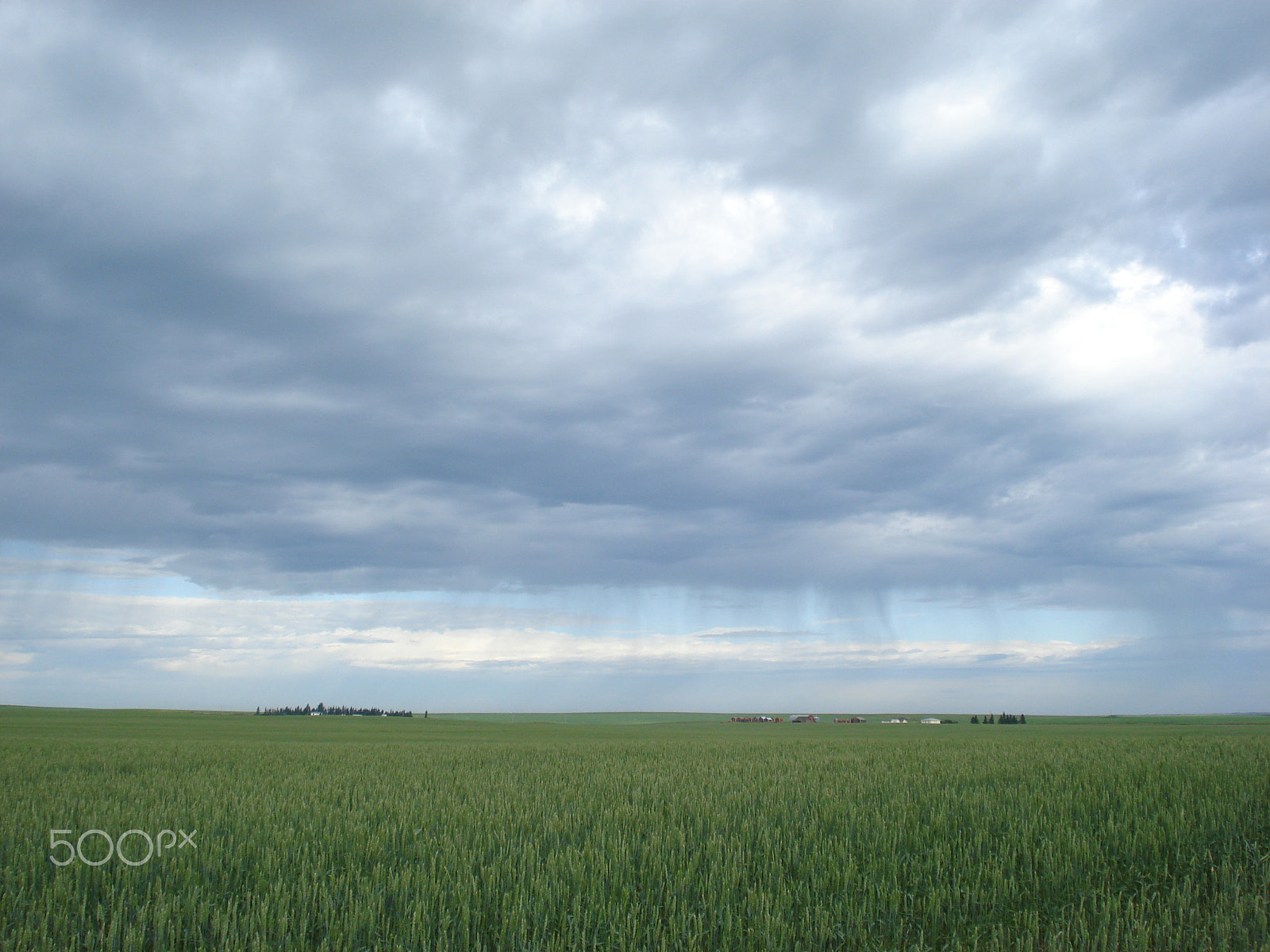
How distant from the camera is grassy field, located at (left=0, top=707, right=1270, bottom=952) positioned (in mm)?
7844

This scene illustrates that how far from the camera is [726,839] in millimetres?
11359

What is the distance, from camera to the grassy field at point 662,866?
25.7 feet

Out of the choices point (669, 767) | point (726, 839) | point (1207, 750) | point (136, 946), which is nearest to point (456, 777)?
point (669, 767)

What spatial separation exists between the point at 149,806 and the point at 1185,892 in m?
17.6

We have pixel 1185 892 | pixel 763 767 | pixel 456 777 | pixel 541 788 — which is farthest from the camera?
pixel 763 767

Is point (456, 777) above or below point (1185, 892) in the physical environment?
below

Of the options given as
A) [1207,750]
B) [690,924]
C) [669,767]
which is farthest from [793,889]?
[1207,750]

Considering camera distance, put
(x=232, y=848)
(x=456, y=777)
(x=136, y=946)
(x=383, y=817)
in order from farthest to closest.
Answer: (x=456, y=777) < (x=383, y=817) < (x=232, y=848) < (x=136, y=946)

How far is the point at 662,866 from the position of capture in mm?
9805

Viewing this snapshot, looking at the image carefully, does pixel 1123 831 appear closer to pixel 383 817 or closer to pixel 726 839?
pixel 726 839

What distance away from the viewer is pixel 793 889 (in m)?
9.21

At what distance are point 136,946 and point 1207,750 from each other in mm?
34153

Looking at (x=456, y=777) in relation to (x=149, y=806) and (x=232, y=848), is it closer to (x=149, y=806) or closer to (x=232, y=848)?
(x=149, y=806)

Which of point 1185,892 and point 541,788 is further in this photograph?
point 541,788
